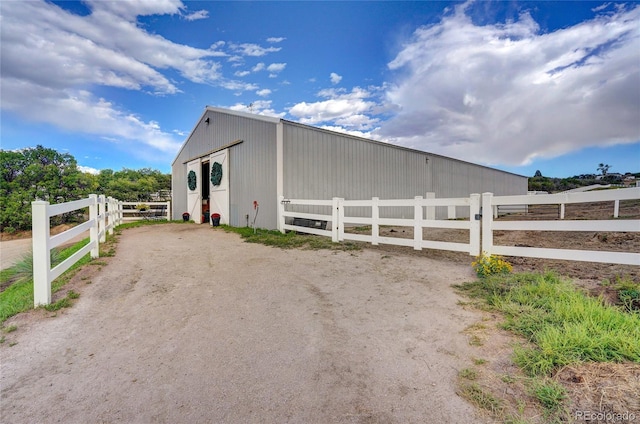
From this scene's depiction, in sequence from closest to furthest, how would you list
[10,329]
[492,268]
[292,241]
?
[10,329]
[492,268]
[292,241]

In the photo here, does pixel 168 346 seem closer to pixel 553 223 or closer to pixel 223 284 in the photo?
pixel 223 284

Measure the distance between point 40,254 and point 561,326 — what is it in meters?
5.14

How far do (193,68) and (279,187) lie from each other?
6.06 metres

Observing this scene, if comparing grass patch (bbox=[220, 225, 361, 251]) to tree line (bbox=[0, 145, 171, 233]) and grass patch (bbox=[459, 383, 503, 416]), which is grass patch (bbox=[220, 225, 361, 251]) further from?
tree line (bbox=[0, 145, 171, 233])

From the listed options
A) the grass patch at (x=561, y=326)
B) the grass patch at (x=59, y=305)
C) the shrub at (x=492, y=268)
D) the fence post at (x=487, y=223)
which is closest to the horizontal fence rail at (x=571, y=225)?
the fence post at (x=487, y=223)

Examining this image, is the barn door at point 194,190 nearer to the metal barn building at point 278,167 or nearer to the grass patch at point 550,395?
the metal barn building at point 278,167

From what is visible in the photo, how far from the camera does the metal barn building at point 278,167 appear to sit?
9625 millimetres

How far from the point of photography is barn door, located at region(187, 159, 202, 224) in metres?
14.4

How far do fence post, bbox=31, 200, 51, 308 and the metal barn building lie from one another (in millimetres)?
6328

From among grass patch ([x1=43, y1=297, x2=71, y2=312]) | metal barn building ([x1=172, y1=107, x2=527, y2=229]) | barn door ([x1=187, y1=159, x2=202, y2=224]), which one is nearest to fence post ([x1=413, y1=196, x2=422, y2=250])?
metal barn building ([x1=172, y1=107, x2=527, y2=229])

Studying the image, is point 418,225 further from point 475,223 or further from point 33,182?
point 33,182

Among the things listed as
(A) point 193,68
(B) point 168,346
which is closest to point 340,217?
(B) point 168,346

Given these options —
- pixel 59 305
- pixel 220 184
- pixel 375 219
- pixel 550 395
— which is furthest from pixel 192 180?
pixel 550 395

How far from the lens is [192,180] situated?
584 inches
